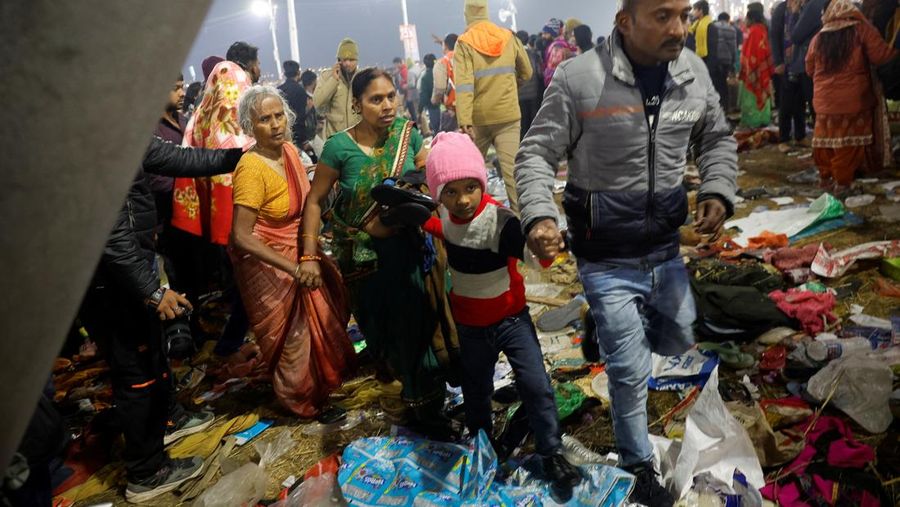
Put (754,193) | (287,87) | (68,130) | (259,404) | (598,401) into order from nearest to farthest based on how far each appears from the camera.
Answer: (68,130), (598,401), (259,404), (754,193), (287,87)

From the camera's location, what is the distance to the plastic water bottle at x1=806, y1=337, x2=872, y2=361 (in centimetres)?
326

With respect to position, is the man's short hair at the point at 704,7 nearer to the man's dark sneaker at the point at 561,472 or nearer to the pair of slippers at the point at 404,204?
the pair of slippers at the point at 404,204

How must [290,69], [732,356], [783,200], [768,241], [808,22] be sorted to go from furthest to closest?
[290,69]
[808,22]
[783,200]
[768,241]
[732,356]

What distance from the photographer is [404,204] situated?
2.67 meters

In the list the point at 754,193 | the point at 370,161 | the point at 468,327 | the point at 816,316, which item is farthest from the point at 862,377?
the point at 754,193

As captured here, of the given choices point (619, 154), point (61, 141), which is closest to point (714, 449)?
point (619, 154)

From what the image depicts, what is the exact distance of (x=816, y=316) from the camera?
3.70 metres

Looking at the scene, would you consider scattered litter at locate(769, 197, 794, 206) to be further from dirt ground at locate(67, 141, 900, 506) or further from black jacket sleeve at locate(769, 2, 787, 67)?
black jacket sleeve at locate(769, 2, 787, 67)

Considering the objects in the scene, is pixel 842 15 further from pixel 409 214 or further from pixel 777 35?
pixel 409 214

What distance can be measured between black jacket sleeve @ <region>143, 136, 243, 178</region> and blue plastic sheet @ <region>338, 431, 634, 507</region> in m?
1.71

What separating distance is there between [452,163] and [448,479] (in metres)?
1.41

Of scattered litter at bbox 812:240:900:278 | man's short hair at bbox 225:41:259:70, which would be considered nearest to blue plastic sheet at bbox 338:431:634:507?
scattered litter at bbox 812:240:900:278

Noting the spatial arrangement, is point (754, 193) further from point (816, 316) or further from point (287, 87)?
point (287, 87)

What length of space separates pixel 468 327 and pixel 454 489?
28.1 inches
